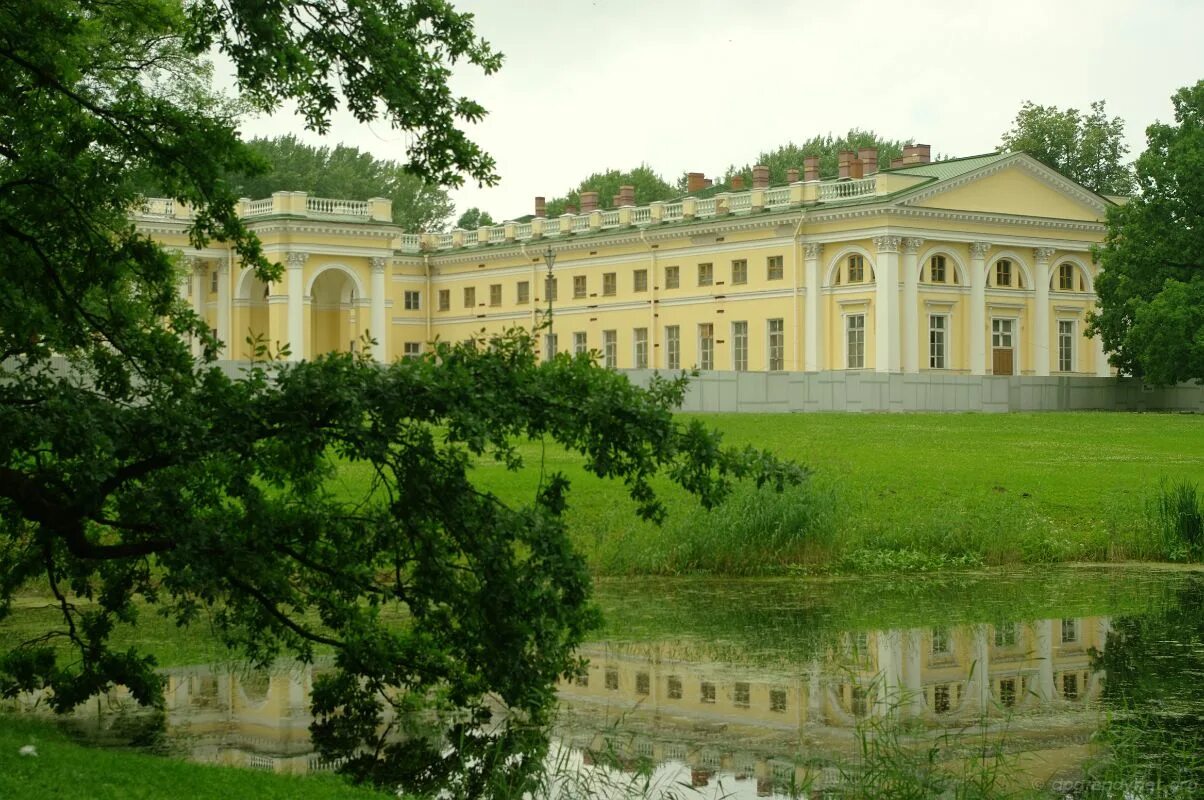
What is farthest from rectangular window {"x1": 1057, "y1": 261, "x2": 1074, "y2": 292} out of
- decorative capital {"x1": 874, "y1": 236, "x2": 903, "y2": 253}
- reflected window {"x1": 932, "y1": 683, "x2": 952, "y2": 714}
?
reflected window {"x1": 932, "y1": 683, "x2": 952, "y2": 714}

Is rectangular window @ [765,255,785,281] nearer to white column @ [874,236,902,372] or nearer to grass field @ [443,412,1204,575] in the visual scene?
white column @ [874,236,902,372]

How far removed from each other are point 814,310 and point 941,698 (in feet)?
170

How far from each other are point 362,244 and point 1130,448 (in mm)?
42566

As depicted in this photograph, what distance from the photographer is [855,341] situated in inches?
2532

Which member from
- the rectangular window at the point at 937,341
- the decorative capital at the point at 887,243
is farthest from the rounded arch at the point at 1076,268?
the decorative capital at the point at 887,243

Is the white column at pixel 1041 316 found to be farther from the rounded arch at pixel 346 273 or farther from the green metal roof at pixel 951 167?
the rounded arch at pixel 346 273

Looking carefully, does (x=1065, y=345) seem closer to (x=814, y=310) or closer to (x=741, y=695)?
(x=814, y=310)

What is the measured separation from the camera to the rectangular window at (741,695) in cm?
1359

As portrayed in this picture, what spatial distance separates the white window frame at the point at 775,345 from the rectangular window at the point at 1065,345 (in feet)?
34.8

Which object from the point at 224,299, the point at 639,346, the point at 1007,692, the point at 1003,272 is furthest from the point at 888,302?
the point at 1007,692

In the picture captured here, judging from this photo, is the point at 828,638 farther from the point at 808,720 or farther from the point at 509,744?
the point at 509,744

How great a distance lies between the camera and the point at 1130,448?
35906mm

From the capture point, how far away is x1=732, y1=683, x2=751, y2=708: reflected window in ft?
44.6

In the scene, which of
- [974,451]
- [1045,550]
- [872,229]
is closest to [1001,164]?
[872,229]
